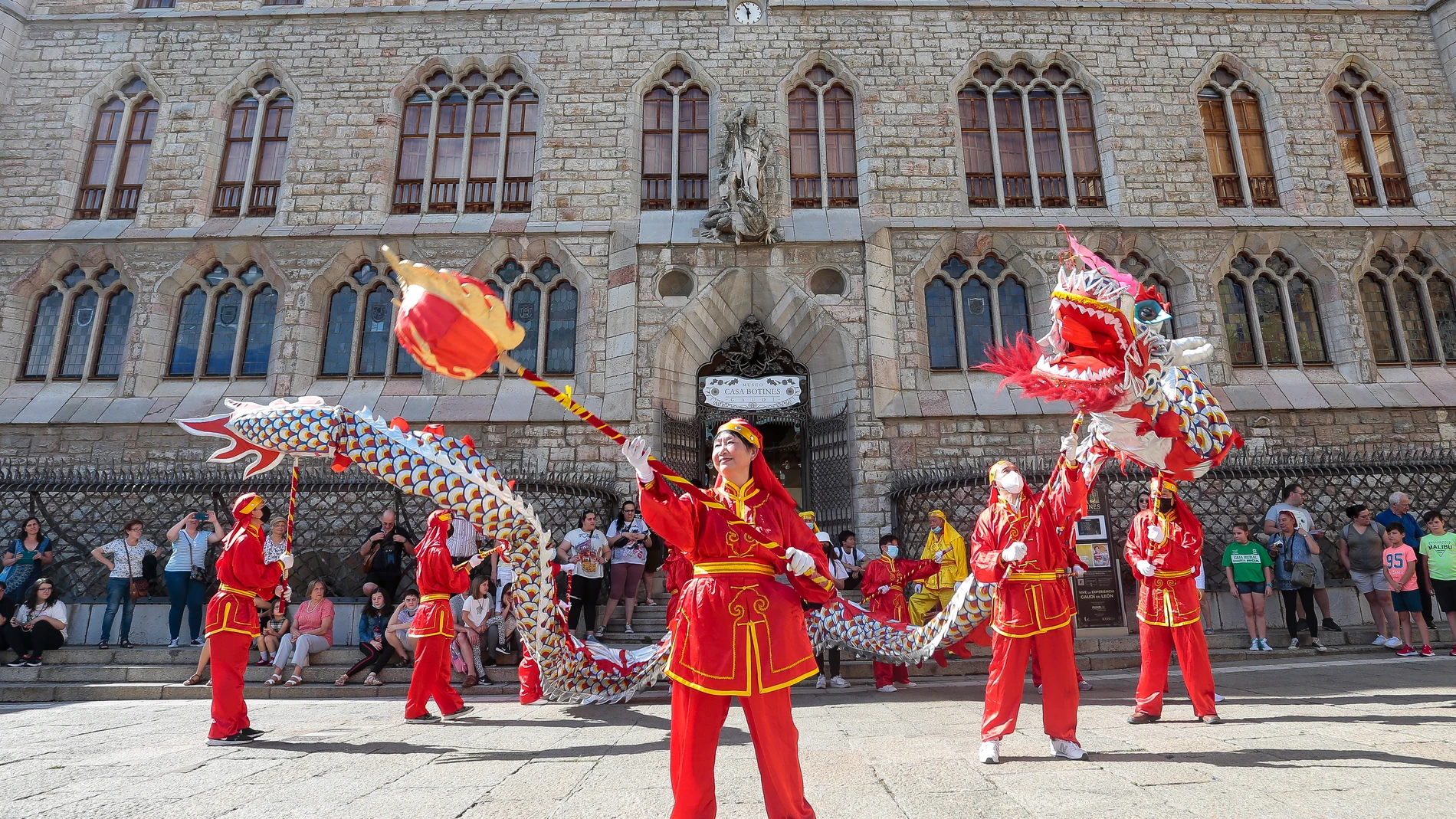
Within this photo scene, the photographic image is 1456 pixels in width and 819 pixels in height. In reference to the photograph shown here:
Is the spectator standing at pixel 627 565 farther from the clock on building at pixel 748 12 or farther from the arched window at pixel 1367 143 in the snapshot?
the arched window at pixel 1367 143

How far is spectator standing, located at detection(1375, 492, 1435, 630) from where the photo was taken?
8586 mm

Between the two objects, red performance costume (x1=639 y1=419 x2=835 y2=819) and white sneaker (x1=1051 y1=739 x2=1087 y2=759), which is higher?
red performance costume (x1=639 y1=419 x2=835 y2=819)

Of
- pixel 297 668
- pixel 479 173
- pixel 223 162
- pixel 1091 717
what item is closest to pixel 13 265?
pixel 223 162

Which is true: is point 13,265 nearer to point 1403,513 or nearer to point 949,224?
point 949,224

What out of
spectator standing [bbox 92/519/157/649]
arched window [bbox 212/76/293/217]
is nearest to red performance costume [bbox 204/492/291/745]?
spectator standing [bbox 92/519/157/649]

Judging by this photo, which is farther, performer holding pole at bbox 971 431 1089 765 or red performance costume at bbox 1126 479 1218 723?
red performance costume at bbox 1126 479 1218 723

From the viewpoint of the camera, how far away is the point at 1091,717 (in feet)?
17.9

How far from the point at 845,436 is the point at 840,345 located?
1.63 meters

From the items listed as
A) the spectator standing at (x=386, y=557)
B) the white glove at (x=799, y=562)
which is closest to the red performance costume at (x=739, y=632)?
the white glove at (x=799, y=562)

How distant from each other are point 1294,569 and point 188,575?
12.9 metres

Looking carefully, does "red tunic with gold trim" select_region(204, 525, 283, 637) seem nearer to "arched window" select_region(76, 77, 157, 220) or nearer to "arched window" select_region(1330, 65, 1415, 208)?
"arched window" select_region(76, 77, 157, 220)

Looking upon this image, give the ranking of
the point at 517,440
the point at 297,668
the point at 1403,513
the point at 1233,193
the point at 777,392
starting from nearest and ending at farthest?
the point at 297,668
the point at 1403,513
the point at 517,440
the point at 777,392
the point at 1233,193

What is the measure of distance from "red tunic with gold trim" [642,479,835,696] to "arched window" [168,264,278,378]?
42.4 feet

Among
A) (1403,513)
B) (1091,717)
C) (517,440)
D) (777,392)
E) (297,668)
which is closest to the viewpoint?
(1091,717)
